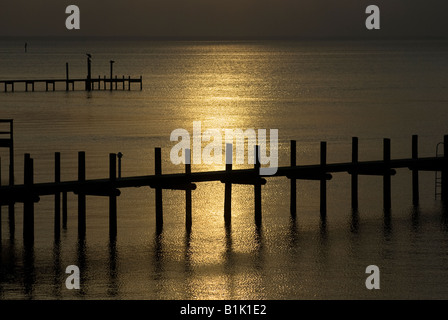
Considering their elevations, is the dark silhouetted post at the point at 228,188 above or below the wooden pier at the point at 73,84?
below

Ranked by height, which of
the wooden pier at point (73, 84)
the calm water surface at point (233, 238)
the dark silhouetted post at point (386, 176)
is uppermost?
the wooden pier at point (73, 84)

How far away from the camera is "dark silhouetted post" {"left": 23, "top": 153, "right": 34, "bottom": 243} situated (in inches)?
864

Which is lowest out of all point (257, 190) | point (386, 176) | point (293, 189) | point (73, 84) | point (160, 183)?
point (293, 189)

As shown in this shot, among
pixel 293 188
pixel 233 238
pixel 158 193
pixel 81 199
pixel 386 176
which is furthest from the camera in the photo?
pixel 386 176

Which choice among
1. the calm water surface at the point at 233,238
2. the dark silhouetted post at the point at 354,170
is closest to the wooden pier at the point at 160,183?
the dark silhouetted post at the point at 354,170

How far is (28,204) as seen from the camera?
22.4m

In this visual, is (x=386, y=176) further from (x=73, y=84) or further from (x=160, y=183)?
(x=73, y=84)

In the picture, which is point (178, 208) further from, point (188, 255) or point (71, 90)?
point (71, 90)

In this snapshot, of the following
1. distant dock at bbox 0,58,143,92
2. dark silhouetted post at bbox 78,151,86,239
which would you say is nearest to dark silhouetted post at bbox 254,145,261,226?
dark silhouetted post at bbox 78,151,86,239

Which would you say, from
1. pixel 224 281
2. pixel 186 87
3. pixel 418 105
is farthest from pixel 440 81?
pixel 224 281

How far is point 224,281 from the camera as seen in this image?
20797 millimetres

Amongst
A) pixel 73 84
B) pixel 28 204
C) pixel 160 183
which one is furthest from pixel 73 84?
pixel 28 204

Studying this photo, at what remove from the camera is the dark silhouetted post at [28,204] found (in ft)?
72.0

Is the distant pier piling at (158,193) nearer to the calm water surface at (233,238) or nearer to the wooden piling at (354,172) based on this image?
the calm water surface at (233,238)
